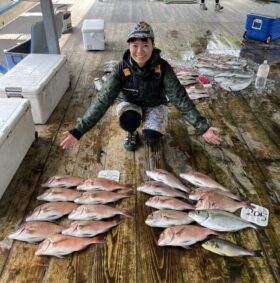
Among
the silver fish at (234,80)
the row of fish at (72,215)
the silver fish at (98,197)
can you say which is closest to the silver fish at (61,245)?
the row of fish at (72,215)

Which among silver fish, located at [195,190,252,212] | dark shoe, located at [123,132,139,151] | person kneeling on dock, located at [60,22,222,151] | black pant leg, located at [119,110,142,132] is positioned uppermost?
person kneeling on dock, located at [60,22,222,151]

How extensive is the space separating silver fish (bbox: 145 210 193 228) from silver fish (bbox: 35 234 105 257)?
0.34 metres

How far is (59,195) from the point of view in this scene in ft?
6.03

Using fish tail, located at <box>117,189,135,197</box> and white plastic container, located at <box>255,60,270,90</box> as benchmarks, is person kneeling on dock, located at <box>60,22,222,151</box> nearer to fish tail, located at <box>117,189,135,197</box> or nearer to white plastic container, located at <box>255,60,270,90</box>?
fish tail, located at <box>117,189,135,197</box>

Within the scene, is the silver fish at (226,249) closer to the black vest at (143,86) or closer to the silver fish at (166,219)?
the silver fish at (166,219)

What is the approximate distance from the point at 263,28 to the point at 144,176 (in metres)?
3.90

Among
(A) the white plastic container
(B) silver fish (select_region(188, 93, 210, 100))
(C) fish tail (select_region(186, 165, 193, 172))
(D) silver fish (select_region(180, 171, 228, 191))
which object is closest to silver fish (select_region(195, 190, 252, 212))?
(D) silver fish (select_region(180, 171, 228, 191))

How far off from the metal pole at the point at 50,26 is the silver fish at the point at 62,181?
6.26ft

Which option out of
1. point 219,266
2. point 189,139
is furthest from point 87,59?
point 219,266

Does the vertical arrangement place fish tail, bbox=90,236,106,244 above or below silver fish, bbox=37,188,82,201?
below

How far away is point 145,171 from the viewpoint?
2.14 metres

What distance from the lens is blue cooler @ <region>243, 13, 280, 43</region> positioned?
4.75 m

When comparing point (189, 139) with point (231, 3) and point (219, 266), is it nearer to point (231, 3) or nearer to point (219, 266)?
point (219, 266)

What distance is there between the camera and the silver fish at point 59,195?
1.83m
